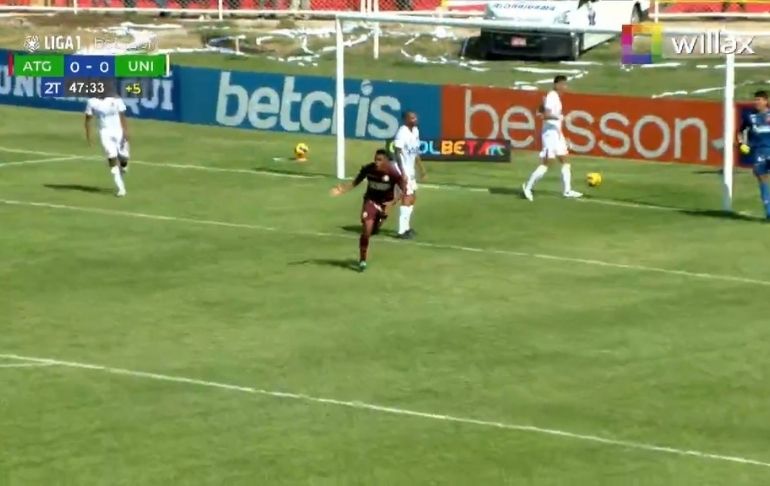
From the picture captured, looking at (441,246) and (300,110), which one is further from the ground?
(300,110)

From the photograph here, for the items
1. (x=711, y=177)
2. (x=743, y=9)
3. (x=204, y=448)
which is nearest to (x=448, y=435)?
(x=204, y=448)

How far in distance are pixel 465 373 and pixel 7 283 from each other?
855 centimetres

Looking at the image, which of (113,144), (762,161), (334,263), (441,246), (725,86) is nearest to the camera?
(334,263)

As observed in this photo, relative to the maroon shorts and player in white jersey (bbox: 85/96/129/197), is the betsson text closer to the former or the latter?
player in white jersey (bbox: 85/96/129/197)

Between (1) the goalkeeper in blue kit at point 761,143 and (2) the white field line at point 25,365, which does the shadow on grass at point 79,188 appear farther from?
(2) the white field line at point 25,365

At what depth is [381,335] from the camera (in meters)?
23.2

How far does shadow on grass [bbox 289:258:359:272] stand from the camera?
91.4 ft

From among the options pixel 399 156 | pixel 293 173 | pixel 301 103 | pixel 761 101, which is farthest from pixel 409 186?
pixel 301 103

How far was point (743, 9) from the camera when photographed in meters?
56.2

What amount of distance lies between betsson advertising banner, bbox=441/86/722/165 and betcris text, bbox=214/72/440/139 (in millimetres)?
931

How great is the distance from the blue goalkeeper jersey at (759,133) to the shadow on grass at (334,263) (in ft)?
25.3

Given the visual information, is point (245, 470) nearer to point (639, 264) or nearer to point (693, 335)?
point (693, 335)

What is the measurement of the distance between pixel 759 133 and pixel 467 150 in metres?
9.09

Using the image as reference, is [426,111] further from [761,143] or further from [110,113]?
[761,143]
